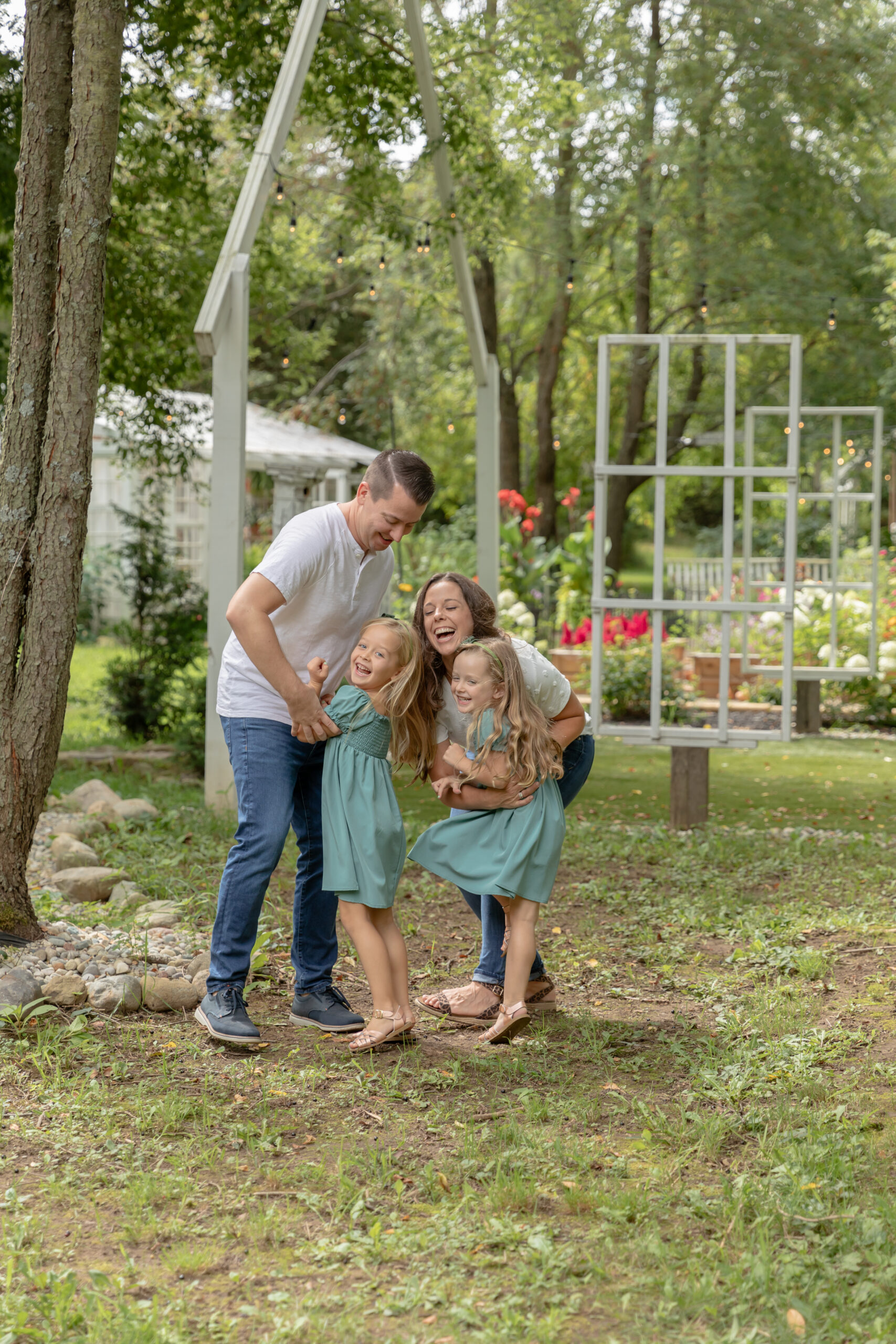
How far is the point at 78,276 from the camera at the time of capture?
4059mm

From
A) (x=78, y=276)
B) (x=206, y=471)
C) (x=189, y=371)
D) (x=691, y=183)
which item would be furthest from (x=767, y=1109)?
(x=206, y=471)

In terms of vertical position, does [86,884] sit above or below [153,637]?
below

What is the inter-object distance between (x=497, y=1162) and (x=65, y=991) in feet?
5.27

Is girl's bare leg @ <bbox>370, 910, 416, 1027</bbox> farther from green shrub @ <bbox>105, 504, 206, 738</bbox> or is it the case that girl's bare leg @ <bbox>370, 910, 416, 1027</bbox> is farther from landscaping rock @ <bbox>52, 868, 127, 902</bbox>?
green shrub @ <bbox>105, 504, 206, 738</bbox>

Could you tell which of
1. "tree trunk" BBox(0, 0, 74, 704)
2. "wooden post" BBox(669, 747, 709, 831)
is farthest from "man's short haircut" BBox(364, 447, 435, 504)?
"wooden post" BBox(669, 747, 709, 831)

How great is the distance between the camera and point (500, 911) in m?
3.84

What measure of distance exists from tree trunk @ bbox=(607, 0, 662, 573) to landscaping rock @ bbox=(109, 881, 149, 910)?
891 cm

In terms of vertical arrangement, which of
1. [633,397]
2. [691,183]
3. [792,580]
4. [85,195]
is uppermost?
[691,183]

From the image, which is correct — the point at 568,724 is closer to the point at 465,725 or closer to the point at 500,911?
the point at 465,725

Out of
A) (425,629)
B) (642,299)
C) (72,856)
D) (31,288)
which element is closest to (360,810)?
(425,629)

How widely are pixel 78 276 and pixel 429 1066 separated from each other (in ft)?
8.88

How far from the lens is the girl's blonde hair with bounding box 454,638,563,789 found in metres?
3.53

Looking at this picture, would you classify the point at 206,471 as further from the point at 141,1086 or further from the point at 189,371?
the point at 141,1086

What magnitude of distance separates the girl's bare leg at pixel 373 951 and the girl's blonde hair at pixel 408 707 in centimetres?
43
